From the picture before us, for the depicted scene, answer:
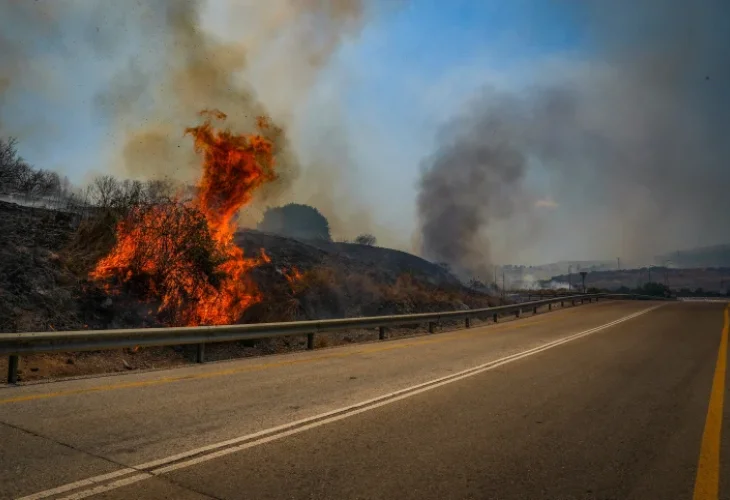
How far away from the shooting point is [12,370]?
7.51 metres

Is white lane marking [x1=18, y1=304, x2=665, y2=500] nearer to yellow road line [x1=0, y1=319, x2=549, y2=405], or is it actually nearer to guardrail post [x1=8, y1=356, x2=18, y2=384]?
yellow road line [x1=0, y1=319, x2=549, y2=405]

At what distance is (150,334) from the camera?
31.1ft

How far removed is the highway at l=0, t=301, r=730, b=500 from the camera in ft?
12.3

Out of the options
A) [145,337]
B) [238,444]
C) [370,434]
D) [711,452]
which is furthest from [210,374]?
[711,452]

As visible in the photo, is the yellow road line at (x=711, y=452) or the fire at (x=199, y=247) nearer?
the yellow road line at (x=711, y=452)

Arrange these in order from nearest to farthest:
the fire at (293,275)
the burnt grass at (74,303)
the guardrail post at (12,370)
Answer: the guardrail post at (12,370) < the burnt grass at (74,303) < the fire at (293,275)

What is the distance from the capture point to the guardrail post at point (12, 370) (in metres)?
7.45

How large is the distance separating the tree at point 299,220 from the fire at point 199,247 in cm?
7994

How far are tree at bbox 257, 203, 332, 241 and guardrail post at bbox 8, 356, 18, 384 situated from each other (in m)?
90.1

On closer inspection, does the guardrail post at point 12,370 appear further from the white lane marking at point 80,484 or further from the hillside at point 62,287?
the white lane marking at point 80,484

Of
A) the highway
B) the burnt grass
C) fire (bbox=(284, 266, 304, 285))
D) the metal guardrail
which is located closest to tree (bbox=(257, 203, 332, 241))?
fire (bbox=(284, 266, 304, 285))

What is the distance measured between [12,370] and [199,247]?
27.2 feet

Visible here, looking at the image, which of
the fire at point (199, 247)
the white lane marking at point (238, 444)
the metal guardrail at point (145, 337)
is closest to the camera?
the white lane marking at point (238, 444)

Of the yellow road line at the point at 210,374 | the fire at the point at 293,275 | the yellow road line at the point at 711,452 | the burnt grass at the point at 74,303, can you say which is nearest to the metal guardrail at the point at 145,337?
the burnt grass at the point at 74,303
